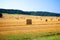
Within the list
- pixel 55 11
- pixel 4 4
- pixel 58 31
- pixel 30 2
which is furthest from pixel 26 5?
pixel 58 31

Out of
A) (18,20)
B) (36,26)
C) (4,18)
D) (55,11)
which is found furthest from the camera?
(55,11)

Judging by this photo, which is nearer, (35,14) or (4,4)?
(4,4)

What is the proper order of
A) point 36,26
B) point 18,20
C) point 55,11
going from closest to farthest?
point 18,20 < point 36,26 < point 55,11

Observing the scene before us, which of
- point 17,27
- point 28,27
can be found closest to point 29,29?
point 28,27

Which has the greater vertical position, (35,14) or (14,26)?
(35,14)

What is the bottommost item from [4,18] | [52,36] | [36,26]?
[52,36]

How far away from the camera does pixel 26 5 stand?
215 cm

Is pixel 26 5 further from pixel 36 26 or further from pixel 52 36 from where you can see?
pixel 52 36

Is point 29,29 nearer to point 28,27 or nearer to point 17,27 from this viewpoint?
point 28,27

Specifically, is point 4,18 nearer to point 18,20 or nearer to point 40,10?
point 18,20

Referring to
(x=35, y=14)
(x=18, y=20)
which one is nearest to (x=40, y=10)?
(x=35, y=14)

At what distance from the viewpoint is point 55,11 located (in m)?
2.39

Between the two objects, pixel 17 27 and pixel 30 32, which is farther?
pixel 30 32

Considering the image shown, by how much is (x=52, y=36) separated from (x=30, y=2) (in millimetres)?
612
